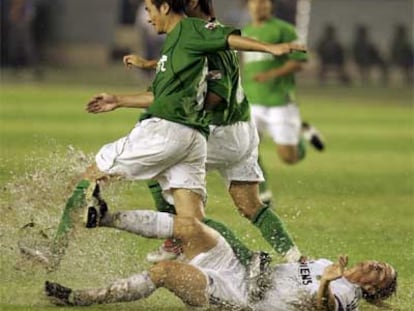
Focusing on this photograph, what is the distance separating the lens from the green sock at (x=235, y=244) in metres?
9.36

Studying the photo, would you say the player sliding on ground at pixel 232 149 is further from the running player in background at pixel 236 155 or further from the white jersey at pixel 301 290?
the white jersey at pixel 301 290

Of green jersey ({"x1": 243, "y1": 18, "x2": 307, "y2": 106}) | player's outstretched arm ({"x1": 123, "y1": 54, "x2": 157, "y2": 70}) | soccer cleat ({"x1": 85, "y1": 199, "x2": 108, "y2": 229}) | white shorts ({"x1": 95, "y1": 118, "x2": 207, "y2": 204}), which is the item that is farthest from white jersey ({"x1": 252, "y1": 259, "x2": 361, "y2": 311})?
green jersey ({"x1": 243, "y1": 18, "x2": 307, "y2": 106})

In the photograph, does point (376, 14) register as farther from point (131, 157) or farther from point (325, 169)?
point (131, 157)

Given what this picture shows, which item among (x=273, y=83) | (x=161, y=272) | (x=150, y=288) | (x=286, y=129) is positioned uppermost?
(x=161, y=272)

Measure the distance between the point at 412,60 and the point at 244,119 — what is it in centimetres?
3434

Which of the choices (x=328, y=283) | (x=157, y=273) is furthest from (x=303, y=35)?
(x=328, y=283)

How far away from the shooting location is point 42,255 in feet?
31.3

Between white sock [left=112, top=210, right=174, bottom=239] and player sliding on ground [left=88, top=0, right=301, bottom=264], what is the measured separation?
0.76m

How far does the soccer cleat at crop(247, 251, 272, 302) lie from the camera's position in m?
9.16

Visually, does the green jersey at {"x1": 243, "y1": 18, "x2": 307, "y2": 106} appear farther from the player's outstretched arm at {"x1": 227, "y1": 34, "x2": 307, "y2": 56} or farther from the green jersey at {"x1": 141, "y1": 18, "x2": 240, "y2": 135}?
the player's outstretched arm at {"x1": 227, "y1": 34, "x2": 307, "y2": 56}

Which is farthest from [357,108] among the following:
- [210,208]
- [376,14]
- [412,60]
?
[210,208]

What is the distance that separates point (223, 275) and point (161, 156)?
78 cm

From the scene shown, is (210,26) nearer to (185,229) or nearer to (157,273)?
(185,229)

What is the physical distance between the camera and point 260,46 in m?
9.09
